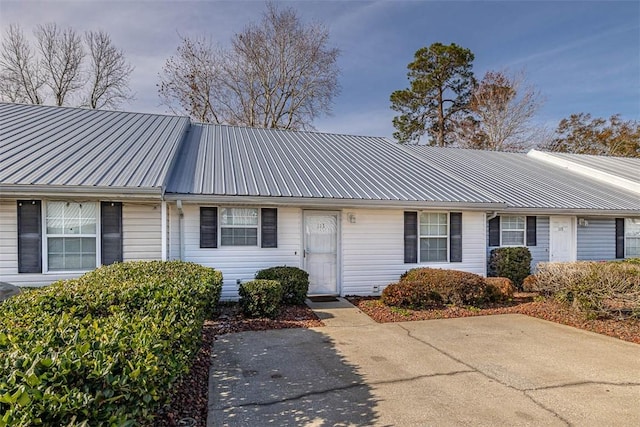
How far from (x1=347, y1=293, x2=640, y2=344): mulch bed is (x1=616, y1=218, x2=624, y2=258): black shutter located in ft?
19.5

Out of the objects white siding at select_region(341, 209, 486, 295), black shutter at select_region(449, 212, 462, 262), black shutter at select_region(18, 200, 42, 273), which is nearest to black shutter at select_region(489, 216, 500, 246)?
black shutter at select_region(449, 212, 462, 262)

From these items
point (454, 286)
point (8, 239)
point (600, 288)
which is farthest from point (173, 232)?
point (600, 288)

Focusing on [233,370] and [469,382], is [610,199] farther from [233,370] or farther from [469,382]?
[233,370]

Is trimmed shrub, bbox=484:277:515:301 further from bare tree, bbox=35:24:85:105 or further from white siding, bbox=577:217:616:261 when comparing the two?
bare tree, bbox=35:24:85:105

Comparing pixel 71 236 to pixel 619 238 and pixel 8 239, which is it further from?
pixel 619 238

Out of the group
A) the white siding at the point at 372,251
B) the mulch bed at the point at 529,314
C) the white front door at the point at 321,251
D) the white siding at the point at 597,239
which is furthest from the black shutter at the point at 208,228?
the white siding at the point at 597,239

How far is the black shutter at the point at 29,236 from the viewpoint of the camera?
7535 mm

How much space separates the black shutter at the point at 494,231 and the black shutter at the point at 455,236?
69.6 inches

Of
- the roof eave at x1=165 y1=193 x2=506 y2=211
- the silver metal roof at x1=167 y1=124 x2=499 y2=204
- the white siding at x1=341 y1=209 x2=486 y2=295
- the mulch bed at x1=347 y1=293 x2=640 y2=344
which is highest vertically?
the silver metal roof at x1=167 y1=124 x2=499 y2=204

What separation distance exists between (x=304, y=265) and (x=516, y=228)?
6.93 m

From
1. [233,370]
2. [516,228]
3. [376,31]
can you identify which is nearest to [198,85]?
[376,31]

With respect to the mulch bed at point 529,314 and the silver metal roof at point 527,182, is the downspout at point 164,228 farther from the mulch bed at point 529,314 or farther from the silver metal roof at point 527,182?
the silver metal roof at point 527,182

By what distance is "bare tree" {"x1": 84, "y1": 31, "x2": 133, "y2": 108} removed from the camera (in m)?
22.1

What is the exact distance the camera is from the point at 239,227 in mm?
8742
